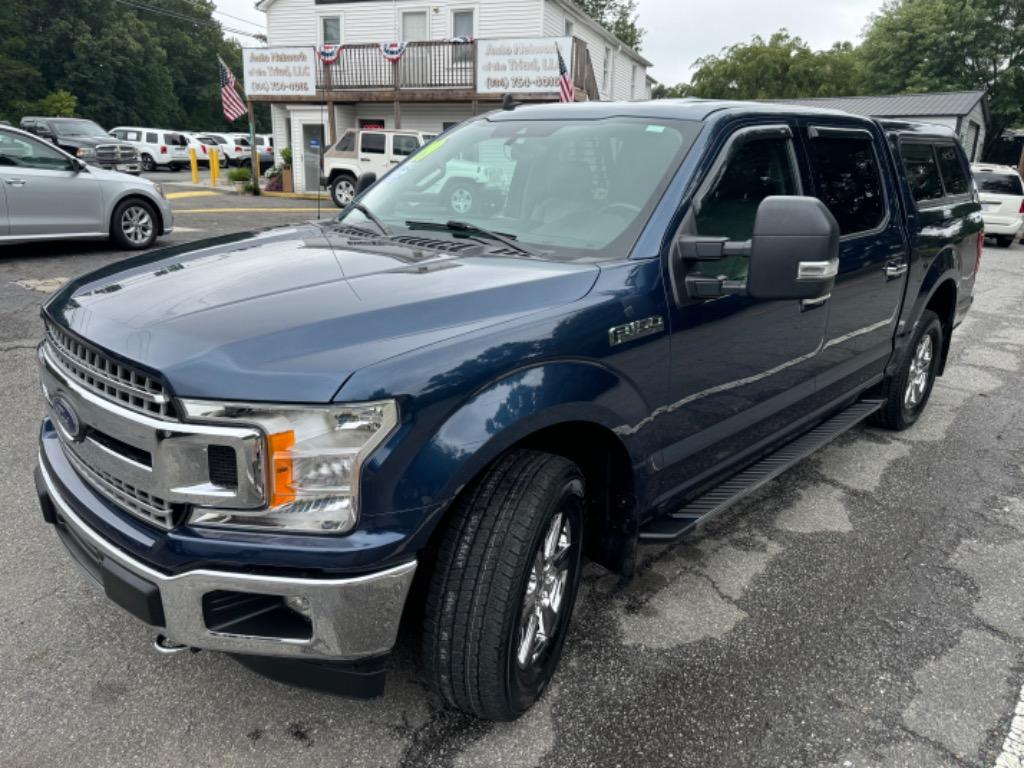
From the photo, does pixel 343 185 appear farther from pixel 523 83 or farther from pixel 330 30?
pixel 330 30

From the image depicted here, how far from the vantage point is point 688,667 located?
2.69 metres

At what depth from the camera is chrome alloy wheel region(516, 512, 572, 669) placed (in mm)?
2314

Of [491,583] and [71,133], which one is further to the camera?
[71,133]

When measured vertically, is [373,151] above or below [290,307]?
above

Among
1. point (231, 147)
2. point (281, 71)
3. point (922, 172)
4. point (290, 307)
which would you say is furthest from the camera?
point (231, 147)

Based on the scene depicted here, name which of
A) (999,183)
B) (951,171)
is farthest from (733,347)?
(999,183)

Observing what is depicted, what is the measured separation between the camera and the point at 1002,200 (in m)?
17.1

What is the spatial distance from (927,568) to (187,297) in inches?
125

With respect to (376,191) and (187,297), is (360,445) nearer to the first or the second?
(187,297)

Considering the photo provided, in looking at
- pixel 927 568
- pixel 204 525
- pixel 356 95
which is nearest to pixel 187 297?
pixel 204 525

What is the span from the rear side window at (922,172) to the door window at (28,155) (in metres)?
8.82

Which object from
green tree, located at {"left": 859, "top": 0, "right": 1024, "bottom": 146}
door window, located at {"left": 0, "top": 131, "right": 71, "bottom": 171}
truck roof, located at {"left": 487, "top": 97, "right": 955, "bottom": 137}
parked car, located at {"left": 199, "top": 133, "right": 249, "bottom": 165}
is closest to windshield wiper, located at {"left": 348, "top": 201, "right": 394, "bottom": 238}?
truck roof, located at {"left": 487, "top": 97, "right": 955, "bottom": 137}

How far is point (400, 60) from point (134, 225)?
610 inches

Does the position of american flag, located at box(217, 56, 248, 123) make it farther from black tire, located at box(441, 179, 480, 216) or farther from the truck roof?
black tire, located at box(441, 179, 480, 216)
